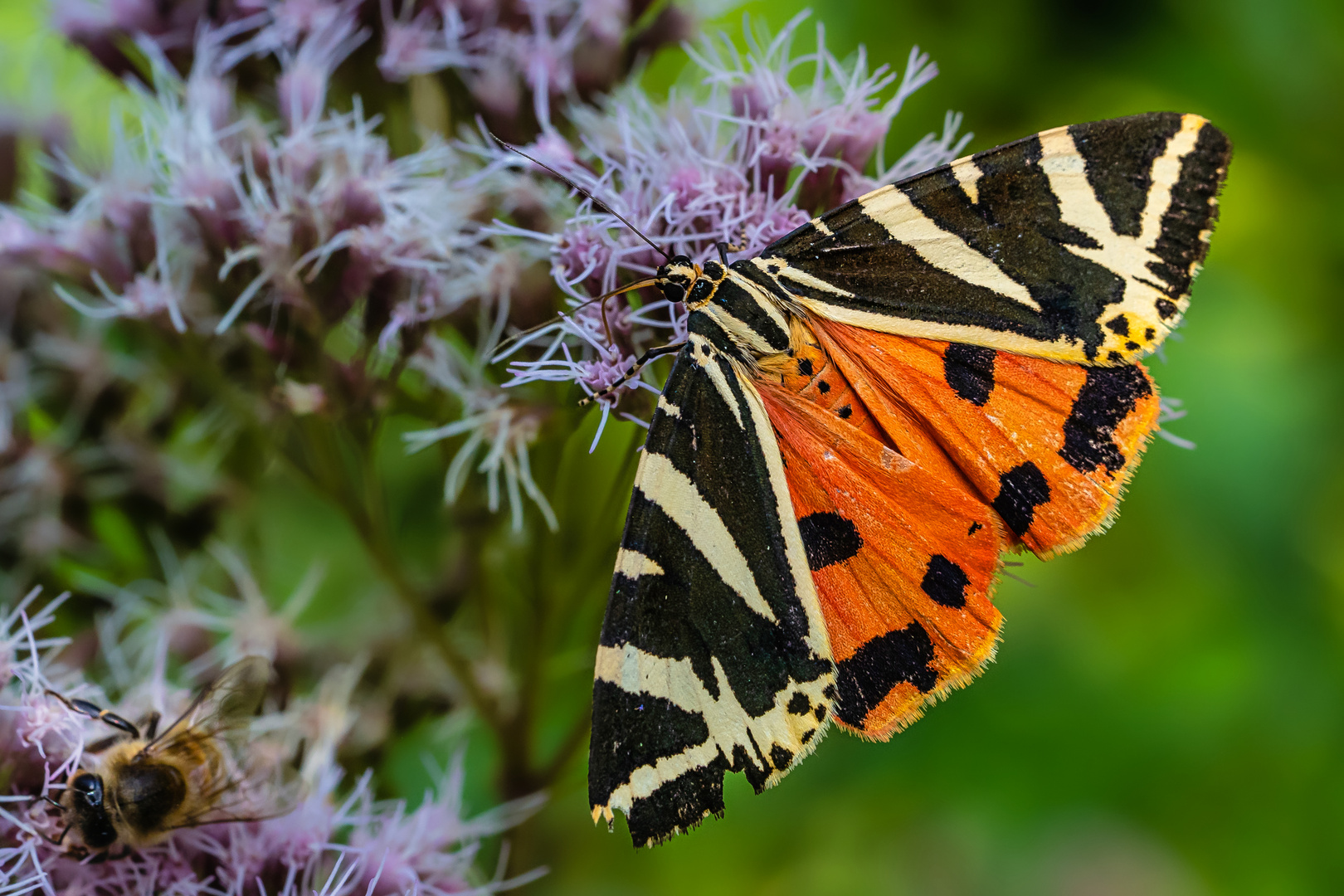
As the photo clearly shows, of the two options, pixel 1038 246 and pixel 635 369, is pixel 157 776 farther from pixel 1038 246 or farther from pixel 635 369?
pixel 1038 246

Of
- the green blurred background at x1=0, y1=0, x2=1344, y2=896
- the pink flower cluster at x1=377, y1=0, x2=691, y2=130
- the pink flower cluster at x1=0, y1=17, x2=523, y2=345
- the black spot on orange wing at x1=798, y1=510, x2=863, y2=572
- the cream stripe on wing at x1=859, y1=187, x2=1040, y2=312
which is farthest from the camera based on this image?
the green blurred background at x1=0, y1=0, x2=1344, y2=896

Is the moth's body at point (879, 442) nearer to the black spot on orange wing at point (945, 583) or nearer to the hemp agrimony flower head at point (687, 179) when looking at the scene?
the black spot on orange wing at point (945, 583)

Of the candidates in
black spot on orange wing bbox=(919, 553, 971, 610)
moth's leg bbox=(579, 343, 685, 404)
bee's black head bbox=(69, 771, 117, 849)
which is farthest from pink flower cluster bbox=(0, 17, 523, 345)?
black spot on orange wing bbox=(919, 553, 971, 610)

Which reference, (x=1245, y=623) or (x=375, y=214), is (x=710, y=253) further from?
(x=1245, y=623)

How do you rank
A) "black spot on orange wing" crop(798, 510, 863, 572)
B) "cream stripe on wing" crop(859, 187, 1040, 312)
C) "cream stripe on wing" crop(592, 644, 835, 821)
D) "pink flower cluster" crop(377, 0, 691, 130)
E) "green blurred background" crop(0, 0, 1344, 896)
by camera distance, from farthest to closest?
1. "green blurred background" crop(0, 0, 1344, 896)
2. "pink flower cluster" crop(377, 0, 691, 130)
3. "cream stripe on wing" crop(859, 187, 1040, 312)
4. "black spot on orange wing" crop(798, 510, 863, 572)
5. "cream stripe on wing" crop(592, 644, 835, 821)

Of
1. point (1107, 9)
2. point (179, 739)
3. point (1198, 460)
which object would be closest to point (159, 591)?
point (179, 739)

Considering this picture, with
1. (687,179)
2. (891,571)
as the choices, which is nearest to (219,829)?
(891,571)

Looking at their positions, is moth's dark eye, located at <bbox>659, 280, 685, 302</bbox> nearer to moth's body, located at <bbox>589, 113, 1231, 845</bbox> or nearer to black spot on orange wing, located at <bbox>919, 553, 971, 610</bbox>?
moth's body, located at <bbox>589, 113, 1231, 845</bbox>

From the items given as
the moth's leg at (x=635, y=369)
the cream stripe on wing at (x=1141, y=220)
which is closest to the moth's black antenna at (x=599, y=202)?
the moth's leg at (x=635, y=369)
